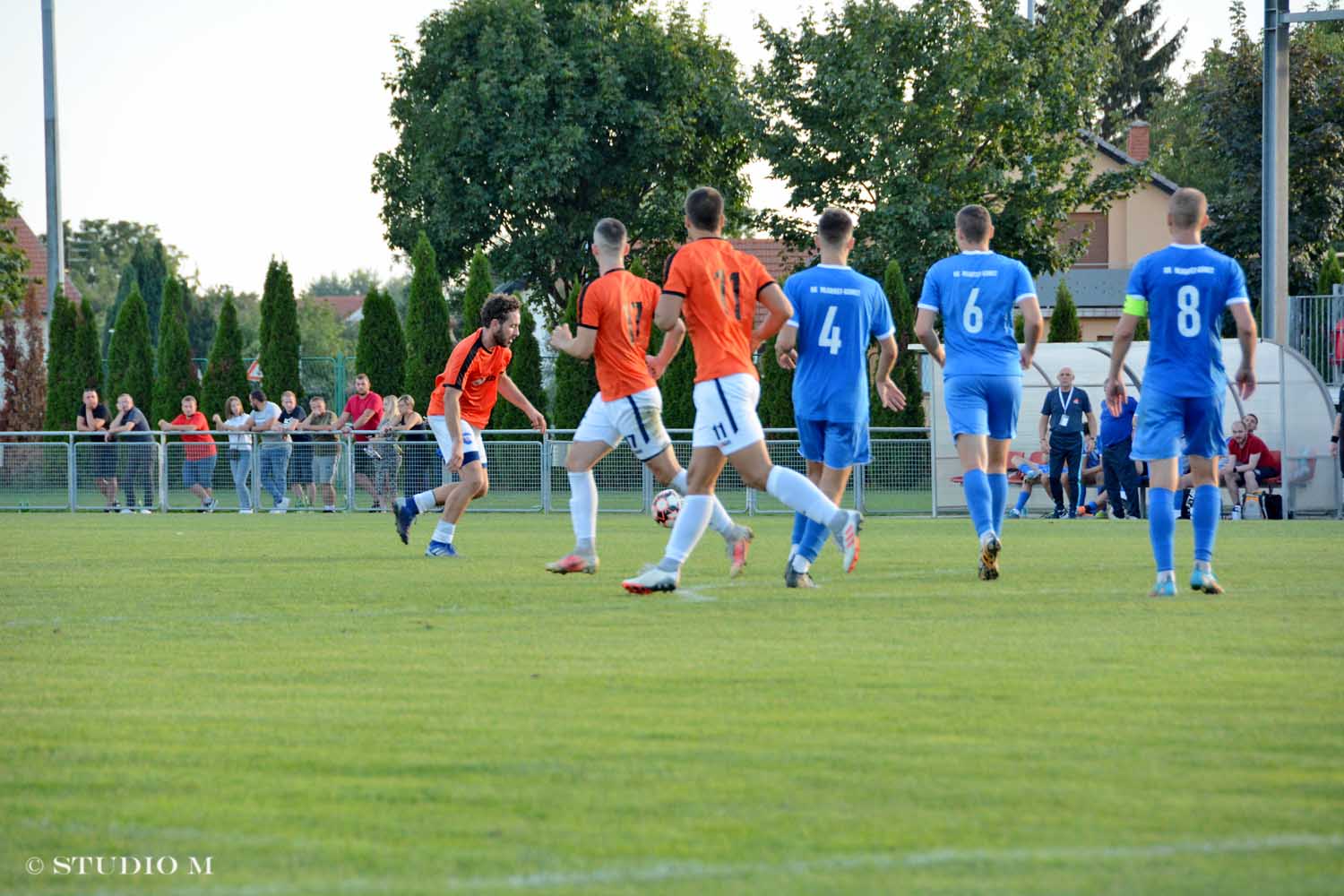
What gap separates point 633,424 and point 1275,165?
1530cm

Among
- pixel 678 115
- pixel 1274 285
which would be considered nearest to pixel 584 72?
pixel 678 115

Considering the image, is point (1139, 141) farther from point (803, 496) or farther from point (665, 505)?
point (803, 496)

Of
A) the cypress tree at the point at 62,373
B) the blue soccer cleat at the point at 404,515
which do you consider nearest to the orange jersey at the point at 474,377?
the blue soccer cleat at the point at 404,515

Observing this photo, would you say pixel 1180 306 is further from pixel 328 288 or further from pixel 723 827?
pixel 328 288

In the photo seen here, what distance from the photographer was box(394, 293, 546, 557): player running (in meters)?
13.3

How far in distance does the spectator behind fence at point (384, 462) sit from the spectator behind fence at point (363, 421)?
0.06 metres

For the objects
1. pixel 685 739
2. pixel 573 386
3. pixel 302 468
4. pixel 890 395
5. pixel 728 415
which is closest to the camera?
pixel 685 739

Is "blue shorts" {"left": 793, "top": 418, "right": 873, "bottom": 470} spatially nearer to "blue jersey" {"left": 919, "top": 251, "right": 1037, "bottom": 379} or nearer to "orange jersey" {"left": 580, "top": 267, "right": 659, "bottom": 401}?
"blue jersey" {"left": 919, "top": 251, "right": 1037, "bottom": 379}

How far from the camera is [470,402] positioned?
551 inches

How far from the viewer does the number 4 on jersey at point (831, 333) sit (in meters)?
10.4

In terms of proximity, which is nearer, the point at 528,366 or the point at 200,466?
the point at 200,466

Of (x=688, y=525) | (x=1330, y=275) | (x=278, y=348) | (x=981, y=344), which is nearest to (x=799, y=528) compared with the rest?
(x=688, y=525)

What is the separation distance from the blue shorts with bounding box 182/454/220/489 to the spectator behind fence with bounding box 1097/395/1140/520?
12.4 meters

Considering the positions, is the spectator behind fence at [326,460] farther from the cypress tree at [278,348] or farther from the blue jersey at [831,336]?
the blue jersey at [831,336]
